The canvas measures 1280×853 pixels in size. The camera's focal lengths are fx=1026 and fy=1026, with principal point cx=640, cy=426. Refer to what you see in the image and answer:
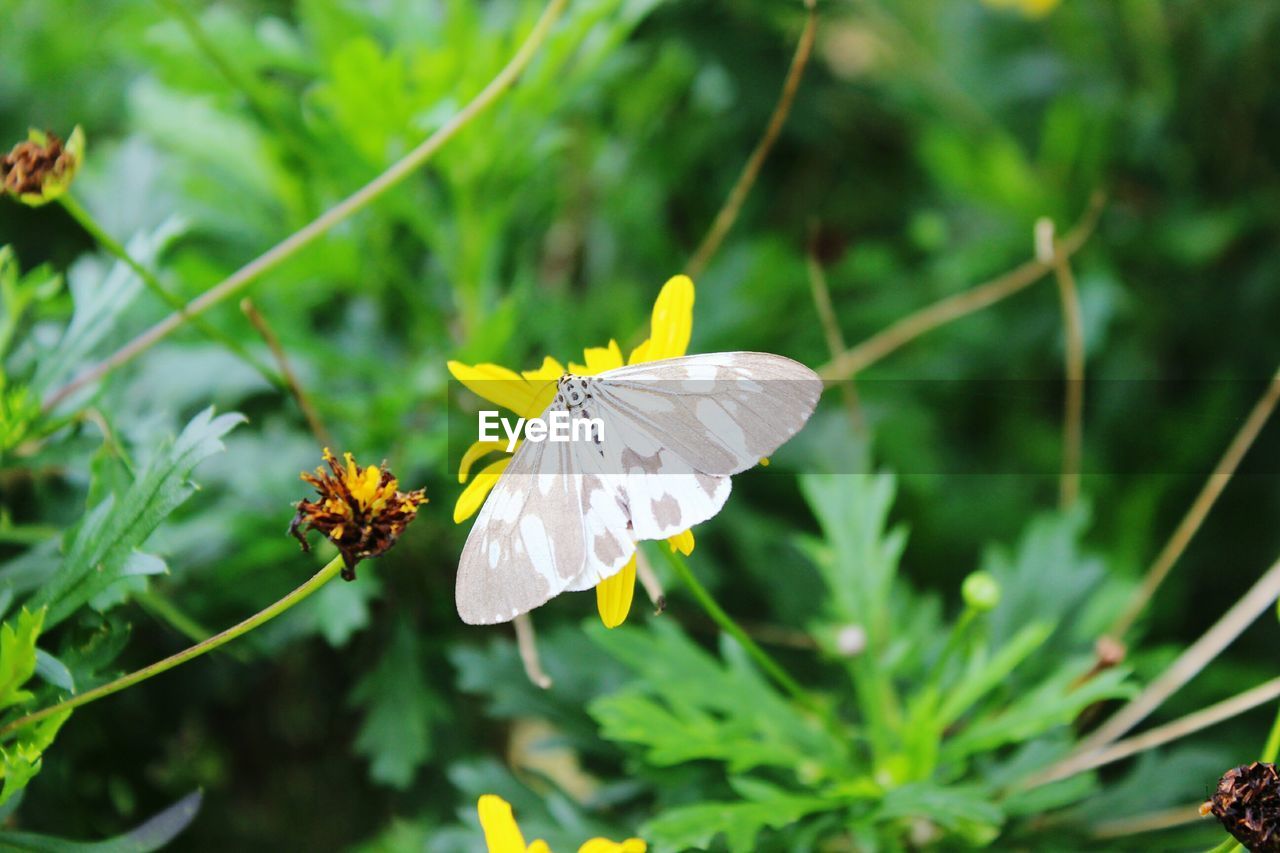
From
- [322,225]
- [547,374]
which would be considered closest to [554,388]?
[547,374]

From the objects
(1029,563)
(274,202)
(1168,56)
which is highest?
(1168,56)

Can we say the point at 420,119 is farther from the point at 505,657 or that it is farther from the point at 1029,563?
the point at 1029,563

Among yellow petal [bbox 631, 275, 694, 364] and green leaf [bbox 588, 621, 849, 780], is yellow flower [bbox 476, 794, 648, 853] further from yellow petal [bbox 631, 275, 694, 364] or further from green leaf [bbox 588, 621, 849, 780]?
yellow petal [bbox 631, 275, 694, 364]

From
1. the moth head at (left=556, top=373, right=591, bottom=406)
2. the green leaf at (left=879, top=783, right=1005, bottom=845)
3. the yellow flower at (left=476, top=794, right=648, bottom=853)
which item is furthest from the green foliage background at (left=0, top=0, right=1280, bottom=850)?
the moth head at (left=556, top=373, right=591, bottom=406)

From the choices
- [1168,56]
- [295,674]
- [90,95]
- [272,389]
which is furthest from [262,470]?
[1168,56]

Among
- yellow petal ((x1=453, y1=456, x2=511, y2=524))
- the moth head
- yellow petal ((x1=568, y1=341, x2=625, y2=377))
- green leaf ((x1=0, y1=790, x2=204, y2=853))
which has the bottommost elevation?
green leaf ((x1=0, y1=790, x2=204, y2=853))

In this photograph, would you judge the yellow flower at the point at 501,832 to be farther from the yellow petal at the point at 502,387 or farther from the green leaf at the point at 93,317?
the green leaf at the point at 93,317
